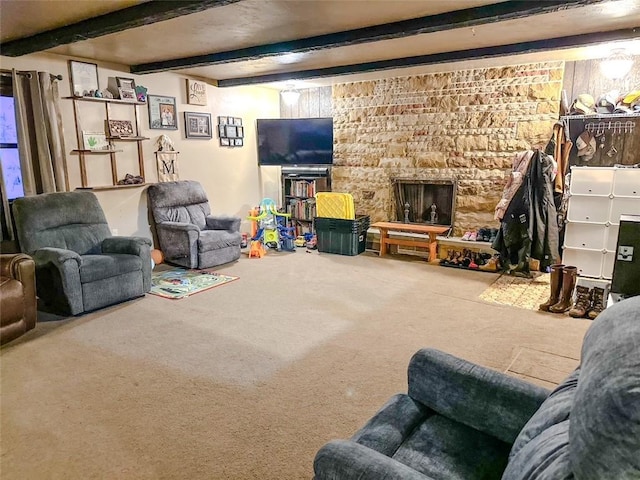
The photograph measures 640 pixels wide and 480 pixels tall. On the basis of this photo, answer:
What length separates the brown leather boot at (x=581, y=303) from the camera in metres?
3.65

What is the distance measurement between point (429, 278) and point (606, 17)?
279 centimetres

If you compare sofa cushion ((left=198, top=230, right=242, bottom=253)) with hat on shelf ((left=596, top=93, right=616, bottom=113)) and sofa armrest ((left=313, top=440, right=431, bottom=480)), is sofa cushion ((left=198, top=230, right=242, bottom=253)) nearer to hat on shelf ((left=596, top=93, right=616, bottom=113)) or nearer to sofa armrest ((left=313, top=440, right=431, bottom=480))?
sofa armrest ((left=313, top=440, right=431, bottom=480))

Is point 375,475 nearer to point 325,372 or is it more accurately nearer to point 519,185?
point 325,372

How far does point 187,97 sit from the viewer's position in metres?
5.75

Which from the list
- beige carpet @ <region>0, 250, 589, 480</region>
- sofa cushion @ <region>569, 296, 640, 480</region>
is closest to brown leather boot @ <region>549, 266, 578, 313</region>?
beige carpet @ <region>0, 250, 589, 480</region>

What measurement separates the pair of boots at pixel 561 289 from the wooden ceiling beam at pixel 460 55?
1962 mm

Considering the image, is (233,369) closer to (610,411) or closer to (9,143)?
(610,411)

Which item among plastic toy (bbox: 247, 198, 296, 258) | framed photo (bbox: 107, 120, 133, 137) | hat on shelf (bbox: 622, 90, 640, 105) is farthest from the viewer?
plastic toy (bbox: 247, 198, 296, 258)

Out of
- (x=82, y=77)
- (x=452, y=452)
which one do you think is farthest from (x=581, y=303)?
(x=82, y=77)

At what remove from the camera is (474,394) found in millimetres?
1526

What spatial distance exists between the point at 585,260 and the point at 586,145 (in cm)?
126

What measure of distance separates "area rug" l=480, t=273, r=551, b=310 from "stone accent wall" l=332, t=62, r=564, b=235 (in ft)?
3.29

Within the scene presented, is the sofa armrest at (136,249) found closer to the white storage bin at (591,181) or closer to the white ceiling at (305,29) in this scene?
the white ceiling at (305,29)

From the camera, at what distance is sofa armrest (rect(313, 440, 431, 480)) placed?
1121 millimetres
